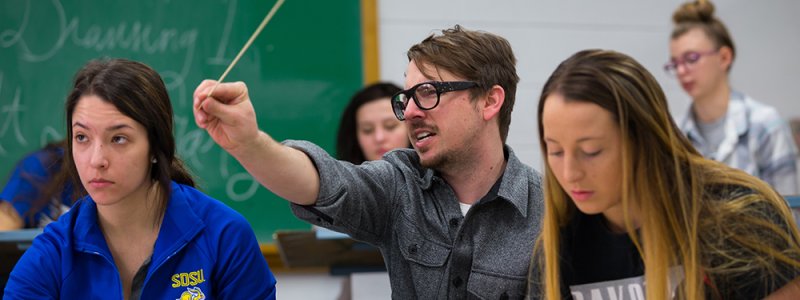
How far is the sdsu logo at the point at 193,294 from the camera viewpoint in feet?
5.96

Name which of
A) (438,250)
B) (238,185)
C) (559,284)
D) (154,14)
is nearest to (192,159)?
(238,185)

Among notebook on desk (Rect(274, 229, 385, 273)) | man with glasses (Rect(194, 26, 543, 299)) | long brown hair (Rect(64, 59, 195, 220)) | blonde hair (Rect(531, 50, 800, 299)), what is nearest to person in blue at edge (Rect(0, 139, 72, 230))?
notebook on desk (Rect(274, 229, 385, 273))

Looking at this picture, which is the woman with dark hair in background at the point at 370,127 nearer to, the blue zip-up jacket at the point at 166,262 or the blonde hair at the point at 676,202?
the blue zip-up jacket at the point at 166,262

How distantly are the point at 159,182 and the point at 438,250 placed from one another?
0.60 meters

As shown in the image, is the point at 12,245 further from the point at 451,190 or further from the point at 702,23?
the point at 702,23

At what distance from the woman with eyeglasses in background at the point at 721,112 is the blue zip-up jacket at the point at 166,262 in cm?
225

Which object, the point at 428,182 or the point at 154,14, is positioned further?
the point at 154,14

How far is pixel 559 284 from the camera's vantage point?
1.61 m

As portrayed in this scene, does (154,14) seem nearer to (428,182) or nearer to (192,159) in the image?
(192,159)

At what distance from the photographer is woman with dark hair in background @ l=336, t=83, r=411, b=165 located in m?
3.26

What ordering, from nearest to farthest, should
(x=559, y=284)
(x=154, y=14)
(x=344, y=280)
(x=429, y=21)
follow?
(x=559, y=284), (x=344, y=280), (x=154, y=14), (x=429, y=21)

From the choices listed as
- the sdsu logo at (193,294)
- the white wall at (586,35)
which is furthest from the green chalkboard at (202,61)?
the sdsu logo at (193,294)

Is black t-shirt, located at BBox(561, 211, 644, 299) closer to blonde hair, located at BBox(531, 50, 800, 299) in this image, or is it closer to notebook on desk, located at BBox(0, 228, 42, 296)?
blonde hair, located at BBox(531, 50, 800, 299)

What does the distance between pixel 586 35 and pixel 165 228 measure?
258 centimetres
